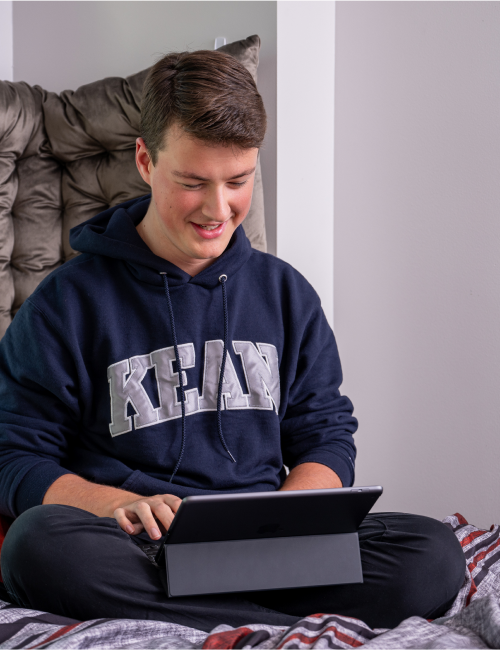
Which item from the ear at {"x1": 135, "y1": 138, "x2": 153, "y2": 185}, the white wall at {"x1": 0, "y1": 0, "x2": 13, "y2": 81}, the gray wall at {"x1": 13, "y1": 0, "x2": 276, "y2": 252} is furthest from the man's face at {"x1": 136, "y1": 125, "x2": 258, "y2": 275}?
the white wall at {"x1": 0, "y1": 0, "x2": 13, "y2": 81}

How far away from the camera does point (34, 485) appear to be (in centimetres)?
111

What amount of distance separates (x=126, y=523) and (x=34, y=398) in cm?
32

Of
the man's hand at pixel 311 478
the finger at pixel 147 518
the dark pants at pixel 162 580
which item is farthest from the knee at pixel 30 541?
the man's hand at pixel 311 478

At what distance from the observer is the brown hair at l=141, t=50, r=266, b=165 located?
1.09 metres

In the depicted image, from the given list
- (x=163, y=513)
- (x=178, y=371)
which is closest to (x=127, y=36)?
(x=178, y=371)

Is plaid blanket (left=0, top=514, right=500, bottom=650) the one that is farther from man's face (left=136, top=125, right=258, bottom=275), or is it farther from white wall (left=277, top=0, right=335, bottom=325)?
white wall (left=277, top=0, right=335, bottom=325)

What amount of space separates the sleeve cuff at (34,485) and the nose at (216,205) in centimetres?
48

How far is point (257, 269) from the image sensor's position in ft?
4.55

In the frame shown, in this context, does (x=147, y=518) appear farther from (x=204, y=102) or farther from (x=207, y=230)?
(x=204, y=102)

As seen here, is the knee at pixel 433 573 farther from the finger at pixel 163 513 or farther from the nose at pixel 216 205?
the nose at pixel 216 205

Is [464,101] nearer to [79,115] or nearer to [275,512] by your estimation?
[79,115]

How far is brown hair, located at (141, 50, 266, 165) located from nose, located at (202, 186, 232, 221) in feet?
0.26

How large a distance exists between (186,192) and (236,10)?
80 centimetres

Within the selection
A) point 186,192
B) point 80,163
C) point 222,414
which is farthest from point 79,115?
point 222,414
